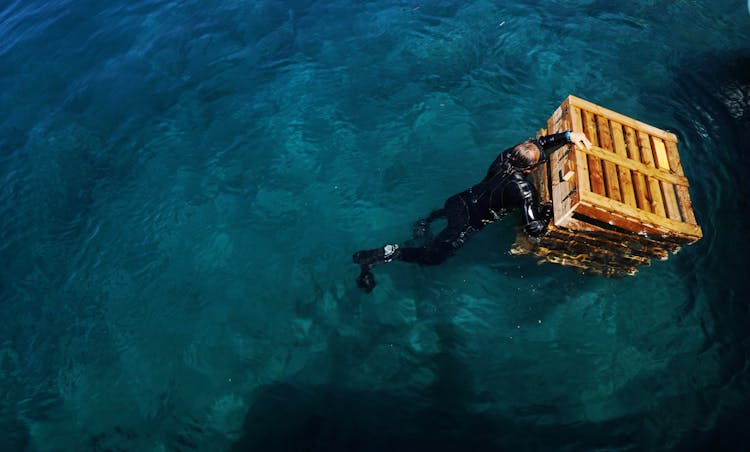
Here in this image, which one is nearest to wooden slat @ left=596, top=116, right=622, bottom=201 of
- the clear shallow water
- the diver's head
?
the diver's head

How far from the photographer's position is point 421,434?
21.2ft

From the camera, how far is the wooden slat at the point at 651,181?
586 centimetres

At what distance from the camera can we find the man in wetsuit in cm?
623

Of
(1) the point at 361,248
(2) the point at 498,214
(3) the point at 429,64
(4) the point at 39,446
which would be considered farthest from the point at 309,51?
(4) the point at 39,446

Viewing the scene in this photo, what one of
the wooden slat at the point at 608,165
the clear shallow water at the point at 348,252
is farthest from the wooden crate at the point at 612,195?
the clear shallow water at the point at 348,252

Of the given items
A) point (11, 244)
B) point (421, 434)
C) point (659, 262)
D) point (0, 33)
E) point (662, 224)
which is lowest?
point (421, 434)

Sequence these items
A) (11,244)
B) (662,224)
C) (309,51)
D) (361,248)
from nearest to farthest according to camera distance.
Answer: (662,224)
(361,248)
(11,244)
(309,51)

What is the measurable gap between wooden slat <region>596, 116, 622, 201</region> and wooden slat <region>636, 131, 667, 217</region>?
21.0 inches

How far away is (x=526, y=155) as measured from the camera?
6.21 m

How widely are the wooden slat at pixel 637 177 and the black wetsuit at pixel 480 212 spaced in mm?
1062

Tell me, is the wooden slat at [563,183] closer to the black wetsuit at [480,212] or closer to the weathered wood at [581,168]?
the weathered wood at [581,168]

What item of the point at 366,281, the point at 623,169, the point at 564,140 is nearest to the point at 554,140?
the point at 564,140

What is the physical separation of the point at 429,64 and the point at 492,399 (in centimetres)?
839

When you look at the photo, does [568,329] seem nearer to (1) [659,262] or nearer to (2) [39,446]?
(1) [659,262]
